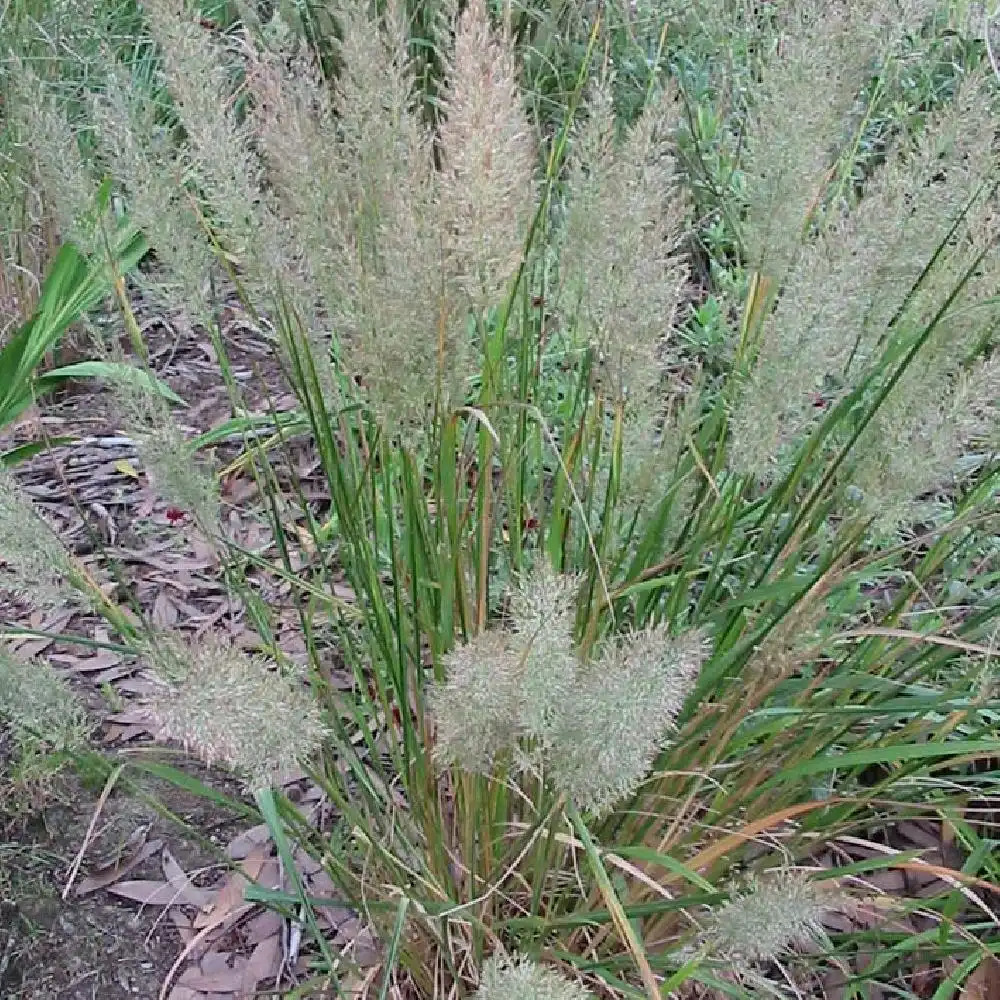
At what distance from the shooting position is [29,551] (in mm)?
919

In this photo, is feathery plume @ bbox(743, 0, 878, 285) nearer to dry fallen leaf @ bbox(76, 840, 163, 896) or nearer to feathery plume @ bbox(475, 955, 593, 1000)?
feathery plume @ bbox(475, 955, 593, 1000)

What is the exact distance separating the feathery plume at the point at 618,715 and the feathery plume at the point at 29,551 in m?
0.45

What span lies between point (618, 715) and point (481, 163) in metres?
0.41

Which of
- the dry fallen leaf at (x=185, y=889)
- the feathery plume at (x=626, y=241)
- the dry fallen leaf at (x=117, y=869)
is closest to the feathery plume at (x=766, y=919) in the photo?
the feathery plume at (x=626, y=241)

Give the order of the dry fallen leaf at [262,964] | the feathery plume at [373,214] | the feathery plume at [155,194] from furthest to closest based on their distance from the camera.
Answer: the dry fallen leaf at [262,964]
the feathery plume at [155,194]
the feathery plume at [373,214]

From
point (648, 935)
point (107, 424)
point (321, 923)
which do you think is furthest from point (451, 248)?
point (107, 424)

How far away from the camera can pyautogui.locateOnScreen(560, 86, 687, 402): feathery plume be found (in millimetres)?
979

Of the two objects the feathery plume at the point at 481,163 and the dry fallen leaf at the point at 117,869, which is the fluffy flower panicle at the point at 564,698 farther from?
the dry fallen leaf at the point at 117,869

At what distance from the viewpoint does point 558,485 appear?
1301mm

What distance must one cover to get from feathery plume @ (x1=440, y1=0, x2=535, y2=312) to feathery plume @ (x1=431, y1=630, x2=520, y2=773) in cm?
29

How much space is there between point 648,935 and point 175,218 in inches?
36.5

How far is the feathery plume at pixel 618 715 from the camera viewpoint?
76cm

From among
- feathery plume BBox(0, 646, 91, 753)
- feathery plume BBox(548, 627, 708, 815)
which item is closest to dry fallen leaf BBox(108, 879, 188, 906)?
feathery plume BBox(0, 646, 91, 753)

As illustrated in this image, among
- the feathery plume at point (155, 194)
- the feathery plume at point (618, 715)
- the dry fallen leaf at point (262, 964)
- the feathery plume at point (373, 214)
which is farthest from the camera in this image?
the dry fallen leaf at point (262, 964)
